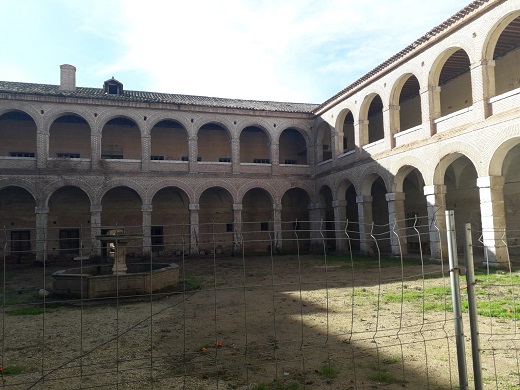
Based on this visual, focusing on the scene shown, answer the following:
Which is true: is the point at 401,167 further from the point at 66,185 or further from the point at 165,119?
the point at 66,185

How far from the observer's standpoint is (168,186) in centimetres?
2362

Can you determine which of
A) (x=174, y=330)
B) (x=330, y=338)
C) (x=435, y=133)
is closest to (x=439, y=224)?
(x=435, y=133)

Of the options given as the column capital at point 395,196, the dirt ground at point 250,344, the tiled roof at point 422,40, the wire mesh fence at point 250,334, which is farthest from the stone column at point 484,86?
the dirt ground at point 250,344

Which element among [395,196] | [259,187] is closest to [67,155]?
[259,187]

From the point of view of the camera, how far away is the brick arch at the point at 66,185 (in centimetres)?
2111

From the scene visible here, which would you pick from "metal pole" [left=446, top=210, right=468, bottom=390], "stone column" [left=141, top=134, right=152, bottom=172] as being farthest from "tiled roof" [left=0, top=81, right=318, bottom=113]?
"metal pole" [left=446, top=210, right=468, bottom=390]

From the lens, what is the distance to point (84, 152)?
960 inches

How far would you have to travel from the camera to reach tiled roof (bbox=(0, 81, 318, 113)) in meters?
22.1

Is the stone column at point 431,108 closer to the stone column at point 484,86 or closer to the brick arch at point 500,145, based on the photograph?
the stone column at point 484,86

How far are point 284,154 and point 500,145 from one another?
654 inches

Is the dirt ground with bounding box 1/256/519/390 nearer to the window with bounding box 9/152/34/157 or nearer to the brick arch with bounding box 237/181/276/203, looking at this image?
the brick arch with bounding box 237/181/276/203

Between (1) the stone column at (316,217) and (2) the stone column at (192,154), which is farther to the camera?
(1) the stone column at (316,217)

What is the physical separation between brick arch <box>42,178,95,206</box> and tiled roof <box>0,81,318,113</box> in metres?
4.82

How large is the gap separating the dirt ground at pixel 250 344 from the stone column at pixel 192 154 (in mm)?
13571
